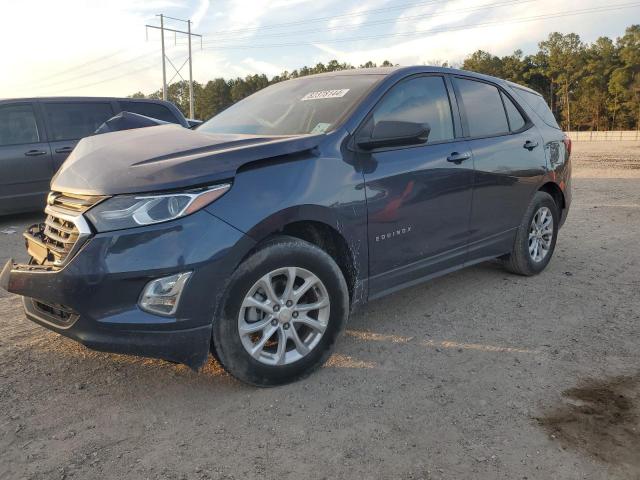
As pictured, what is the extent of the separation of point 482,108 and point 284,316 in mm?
2537

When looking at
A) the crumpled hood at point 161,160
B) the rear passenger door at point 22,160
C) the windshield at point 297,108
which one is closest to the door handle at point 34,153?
the rear passenger door at point 22,160

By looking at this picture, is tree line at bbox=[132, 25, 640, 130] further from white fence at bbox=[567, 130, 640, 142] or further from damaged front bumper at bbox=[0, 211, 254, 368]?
damaged front bumper at bbox=[0, 211, 254, 368]

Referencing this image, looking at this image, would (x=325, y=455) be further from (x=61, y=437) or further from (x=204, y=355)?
(x=61, y=437)

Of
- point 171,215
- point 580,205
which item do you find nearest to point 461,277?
point 171,215

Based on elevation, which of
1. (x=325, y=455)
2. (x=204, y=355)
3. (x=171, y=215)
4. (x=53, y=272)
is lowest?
(x=325, y=455)

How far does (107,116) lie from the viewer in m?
8.24

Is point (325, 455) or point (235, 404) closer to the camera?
point (325, 455)

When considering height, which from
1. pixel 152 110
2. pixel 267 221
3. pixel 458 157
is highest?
pixel 152 110

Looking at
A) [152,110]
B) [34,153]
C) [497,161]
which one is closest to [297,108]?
[497,161]

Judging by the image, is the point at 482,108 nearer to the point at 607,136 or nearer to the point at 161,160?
the point at 161,160

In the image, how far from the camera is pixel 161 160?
2.73 m

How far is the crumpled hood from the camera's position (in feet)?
8.53

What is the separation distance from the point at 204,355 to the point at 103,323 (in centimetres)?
50

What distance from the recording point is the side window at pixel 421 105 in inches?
140
